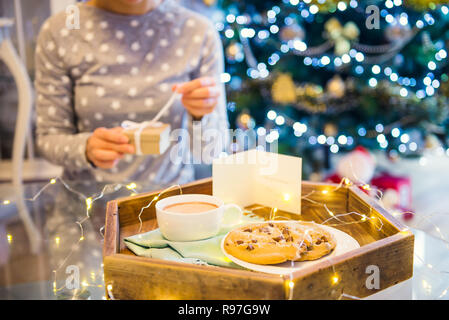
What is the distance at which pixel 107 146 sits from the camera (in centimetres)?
113

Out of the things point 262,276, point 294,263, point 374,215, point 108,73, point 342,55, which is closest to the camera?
point 262,276

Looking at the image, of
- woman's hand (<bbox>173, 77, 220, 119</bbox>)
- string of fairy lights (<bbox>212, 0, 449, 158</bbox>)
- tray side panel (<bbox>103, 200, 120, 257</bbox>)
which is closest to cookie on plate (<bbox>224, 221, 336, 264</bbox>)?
tray side panel (<bbox>103, 200, 120, 257</bbox>)

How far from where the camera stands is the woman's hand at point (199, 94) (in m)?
1.19

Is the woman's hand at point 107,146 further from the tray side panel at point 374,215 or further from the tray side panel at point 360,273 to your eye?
the tray side panel at point 360,273

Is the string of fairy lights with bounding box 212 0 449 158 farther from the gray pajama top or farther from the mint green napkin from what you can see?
the mint green napkin

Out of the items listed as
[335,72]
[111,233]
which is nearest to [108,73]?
[111,233]

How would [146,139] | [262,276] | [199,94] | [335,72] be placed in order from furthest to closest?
1. [335,72]
2. [199,94]
3. [146,139]
4. [262,276]

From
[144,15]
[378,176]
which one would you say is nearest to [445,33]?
[378,176]

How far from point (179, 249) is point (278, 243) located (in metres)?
0.16

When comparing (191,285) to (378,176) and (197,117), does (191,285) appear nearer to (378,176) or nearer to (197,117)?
(197,117)

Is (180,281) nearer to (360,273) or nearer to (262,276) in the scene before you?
(262,276)

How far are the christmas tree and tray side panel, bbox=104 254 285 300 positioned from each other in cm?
220

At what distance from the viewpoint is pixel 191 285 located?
56 cm

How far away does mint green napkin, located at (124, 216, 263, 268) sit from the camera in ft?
2.21
